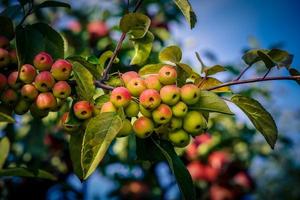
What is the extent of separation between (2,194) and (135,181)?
1.11 metres

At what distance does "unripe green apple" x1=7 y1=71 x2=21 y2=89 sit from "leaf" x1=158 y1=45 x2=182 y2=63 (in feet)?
1.54

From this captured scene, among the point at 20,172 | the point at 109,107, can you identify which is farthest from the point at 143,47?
the point at 20,172

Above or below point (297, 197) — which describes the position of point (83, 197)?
above

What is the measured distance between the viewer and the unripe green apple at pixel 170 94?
43.2 inches

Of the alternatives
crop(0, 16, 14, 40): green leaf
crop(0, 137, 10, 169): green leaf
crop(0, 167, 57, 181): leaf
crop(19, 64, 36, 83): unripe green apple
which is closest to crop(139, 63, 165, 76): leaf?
crop(19, 64, 36, 83): unripe green apple

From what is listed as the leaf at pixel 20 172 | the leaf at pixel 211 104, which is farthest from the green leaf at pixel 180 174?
the leaf at pixel 20 172

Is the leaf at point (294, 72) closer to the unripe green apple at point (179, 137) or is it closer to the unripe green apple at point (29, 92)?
the unripe green apple at point (179, 137)

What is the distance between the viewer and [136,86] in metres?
1.14

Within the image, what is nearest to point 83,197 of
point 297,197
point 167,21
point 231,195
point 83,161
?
point 231,195

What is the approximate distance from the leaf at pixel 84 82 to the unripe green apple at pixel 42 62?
11 centimetres

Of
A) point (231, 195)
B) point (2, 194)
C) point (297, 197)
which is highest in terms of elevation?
point (231, 195)

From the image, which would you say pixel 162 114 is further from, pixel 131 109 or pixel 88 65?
pixel 88 65

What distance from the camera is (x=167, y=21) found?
10.5ft

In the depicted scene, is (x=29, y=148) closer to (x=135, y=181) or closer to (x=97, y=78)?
(x=135, y=181)
